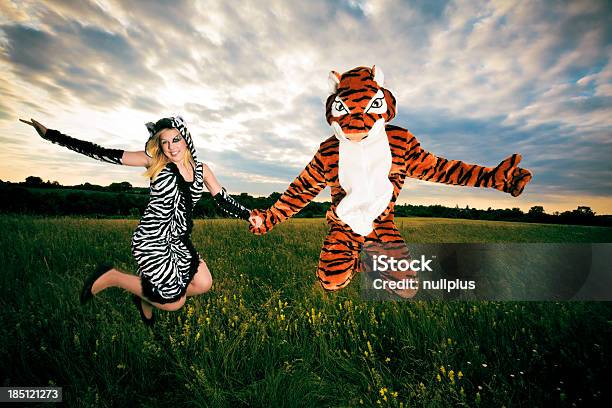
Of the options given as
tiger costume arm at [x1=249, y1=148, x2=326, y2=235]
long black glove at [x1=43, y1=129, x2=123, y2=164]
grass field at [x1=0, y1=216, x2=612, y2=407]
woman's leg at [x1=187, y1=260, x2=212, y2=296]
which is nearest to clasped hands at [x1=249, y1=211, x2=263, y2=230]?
tiger costume arm at [x1=249, y1=148, x2=326, y2=235]

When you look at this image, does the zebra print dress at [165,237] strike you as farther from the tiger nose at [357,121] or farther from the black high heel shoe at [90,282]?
the tiger nose at [357,121]

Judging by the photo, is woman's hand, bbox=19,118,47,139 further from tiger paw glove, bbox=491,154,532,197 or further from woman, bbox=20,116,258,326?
tiger paw glove, bbox=491,154,532,197

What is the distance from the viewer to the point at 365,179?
3.04m

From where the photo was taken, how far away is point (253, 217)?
11.2 ft

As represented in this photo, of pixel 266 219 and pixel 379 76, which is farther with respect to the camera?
pixel 266 219

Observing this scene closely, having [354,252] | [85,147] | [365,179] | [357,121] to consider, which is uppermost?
[357,121]

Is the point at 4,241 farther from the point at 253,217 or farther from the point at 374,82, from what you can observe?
the point at 374,82

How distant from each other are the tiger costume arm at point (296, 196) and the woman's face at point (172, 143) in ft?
3.57

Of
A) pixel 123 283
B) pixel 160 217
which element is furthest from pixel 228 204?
pixel 123 283

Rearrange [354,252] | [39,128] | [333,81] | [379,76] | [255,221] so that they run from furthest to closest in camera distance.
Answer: [354,252] → [255,221] → [333,81] → [379,76] → [39,128]

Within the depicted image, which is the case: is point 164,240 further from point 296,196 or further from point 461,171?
point 461,171

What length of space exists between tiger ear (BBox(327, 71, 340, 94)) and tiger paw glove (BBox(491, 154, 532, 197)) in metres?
1.71

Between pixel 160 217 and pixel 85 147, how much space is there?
847 millimetres

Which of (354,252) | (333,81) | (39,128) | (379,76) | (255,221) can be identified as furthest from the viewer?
(354,252)
